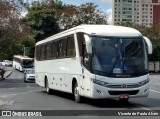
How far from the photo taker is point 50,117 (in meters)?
14.6

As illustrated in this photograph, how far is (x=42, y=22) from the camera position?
87.0 meters

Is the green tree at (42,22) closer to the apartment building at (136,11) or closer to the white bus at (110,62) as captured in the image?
the apartment building at (136,11)

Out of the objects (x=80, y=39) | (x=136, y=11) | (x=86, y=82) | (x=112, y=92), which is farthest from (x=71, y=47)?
(x=136, y=11)

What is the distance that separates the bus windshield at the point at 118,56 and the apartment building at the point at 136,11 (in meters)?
104

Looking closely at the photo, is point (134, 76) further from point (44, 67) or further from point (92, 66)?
point (44, 67)

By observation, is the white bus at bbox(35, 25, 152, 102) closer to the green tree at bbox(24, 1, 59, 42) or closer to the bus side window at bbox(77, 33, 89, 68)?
the bus side window at bbox(77, 33, 89, 68)

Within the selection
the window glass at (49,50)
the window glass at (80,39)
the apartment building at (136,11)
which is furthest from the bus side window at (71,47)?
the apartment building at (136,11)

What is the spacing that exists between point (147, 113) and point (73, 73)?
19.9ft

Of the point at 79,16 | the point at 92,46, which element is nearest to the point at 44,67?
the point at 92,46

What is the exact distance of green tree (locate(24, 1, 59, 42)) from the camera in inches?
3376

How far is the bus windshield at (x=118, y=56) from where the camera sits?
1822cm

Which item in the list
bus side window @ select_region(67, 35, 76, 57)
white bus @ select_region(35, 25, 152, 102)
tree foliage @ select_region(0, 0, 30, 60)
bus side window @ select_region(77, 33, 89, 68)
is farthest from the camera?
tree foliage @ select_region(0, 0, 30, 60)

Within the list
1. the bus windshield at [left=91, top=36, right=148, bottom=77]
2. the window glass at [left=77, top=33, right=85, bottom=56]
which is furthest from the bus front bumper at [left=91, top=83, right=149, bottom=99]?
the window glass at [left=77, top=33, right=85, bottom=56]

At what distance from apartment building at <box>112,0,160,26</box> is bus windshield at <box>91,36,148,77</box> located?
104003 millimetres
